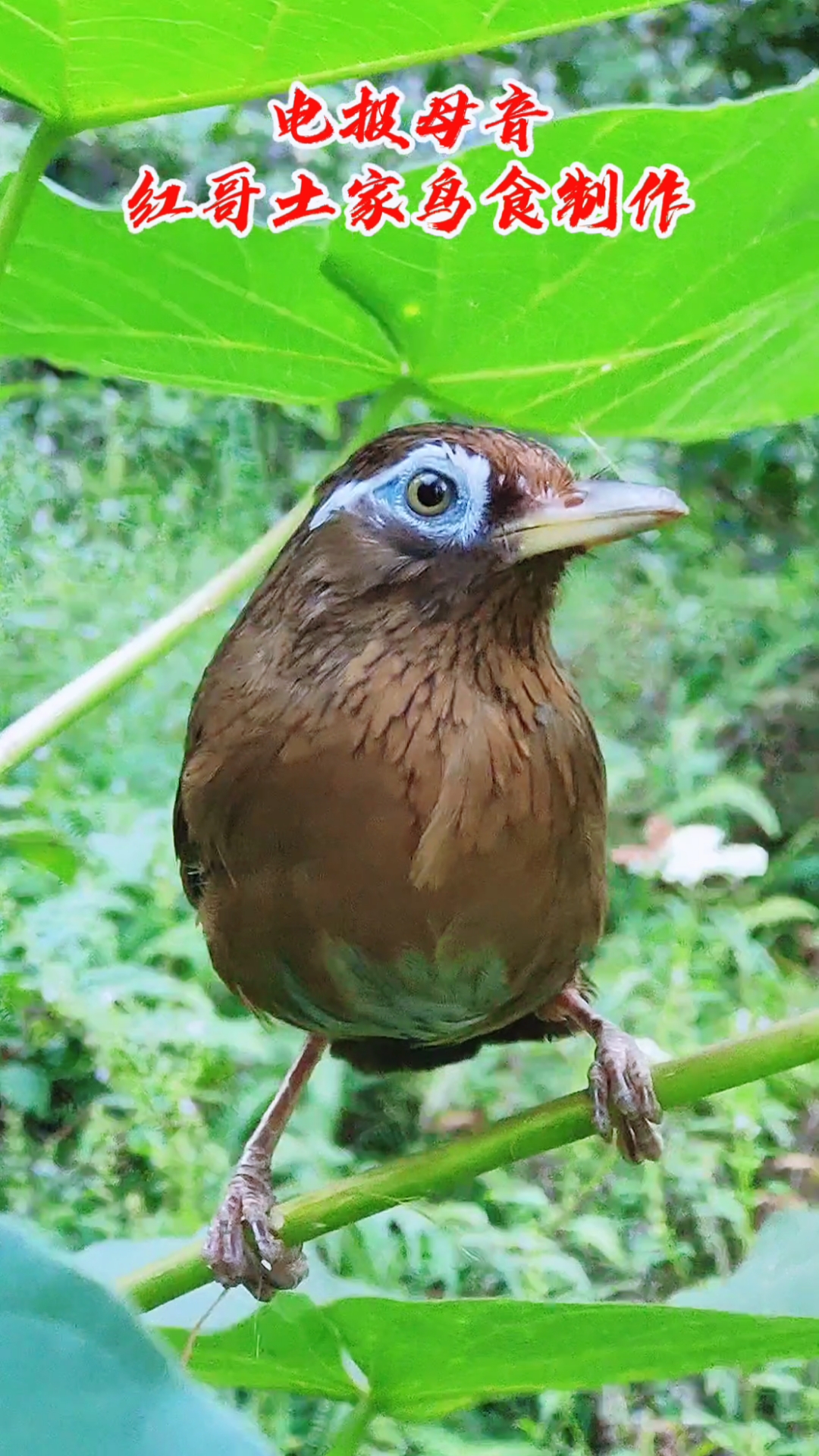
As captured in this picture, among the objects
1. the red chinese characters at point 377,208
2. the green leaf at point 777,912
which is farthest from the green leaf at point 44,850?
the green leaf at point 777,912

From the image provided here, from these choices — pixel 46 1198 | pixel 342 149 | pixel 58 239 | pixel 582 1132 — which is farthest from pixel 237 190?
pixel 342 149

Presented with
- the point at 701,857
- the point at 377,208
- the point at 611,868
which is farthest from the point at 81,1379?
the point at 611,868

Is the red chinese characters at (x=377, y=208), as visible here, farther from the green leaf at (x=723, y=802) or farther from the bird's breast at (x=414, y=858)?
the green leaf at (x=723, y=802)

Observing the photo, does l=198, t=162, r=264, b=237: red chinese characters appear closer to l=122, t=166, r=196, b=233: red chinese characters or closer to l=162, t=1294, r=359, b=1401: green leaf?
l=122, t=166, r=196, b=233: red chinese characters

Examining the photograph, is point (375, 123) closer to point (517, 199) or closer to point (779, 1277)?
point (517, 199)

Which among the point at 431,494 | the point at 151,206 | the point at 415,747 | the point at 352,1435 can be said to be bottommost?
the point at 352,1435

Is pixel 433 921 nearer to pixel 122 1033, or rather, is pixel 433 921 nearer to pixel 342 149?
pixel 122 1033
